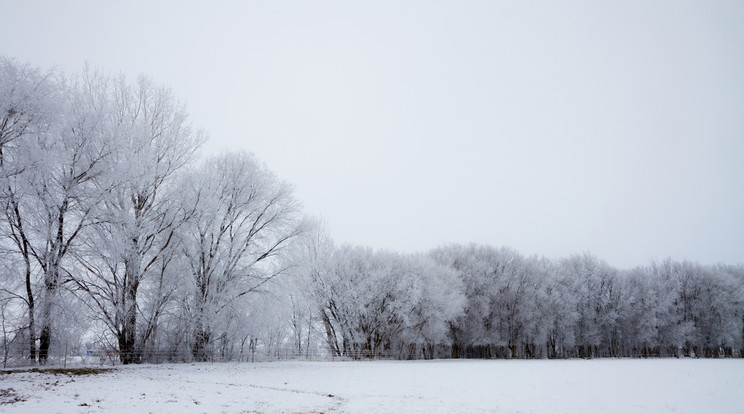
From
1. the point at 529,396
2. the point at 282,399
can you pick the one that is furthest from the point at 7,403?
the point at 529,396

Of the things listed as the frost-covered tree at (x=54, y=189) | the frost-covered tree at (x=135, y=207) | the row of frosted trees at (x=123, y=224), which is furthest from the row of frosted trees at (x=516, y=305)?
the frost-covered tree at (x=54, y=189)

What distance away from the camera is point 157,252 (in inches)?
1109

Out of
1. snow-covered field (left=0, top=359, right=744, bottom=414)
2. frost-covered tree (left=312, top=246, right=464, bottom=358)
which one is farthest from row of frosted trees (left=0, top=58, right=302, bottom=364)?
frost-covered tree (left=312, top=246, right=464, bottom=358)

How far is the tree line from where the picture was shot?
21.0 meters

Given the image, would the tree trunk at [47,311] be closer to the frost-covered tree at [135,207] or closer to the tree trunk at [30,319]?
the tree trunk at [30,319]

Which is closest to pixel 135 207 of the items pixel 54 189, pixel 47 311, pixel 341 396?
pixel 54 189

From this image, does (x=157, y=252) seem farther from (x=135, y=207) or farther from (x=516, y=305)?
(x=516, y=305)

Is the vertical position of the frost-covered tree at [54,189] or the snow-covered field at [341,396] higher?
the frost-covered tree at [54,189]

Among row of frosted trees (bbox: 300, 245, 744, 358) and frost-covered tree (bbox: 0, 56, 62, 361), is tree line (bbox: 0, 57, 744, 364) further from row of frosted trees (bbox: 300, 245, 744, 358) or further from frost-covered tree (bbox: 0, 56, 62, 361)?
row of frosted trees (bbox: 300, 245, 744, 358)

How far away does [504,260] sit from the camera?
224 ft

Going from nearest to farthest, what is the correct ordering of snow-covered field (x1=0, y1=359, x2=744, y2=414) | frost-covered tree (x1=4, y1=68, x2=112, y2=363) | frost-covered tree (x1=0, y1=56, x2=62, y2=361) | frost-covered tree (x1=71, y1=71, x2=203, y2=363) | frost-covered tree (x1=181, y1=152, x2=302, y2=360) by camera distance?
snow-covered field (x1=0, y1=359, x2=744, y2=414)
frost-covered tree (x1=0, y1=56, x2=62, y2=361)
frost-covered tree (x1=4, y1=68, x2=112, y2=363)
frost-covered tree (x1=71, y1=71, x2=203, y2=363)
frost-covered tree (x1=181, y1=152, x2=302, y2=360)

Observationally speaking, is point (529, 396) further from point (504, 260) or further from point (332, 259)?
point (504, 260)

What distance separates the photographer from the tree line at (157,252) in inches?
826

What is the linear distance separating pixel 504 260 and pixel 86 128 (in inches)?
2291
